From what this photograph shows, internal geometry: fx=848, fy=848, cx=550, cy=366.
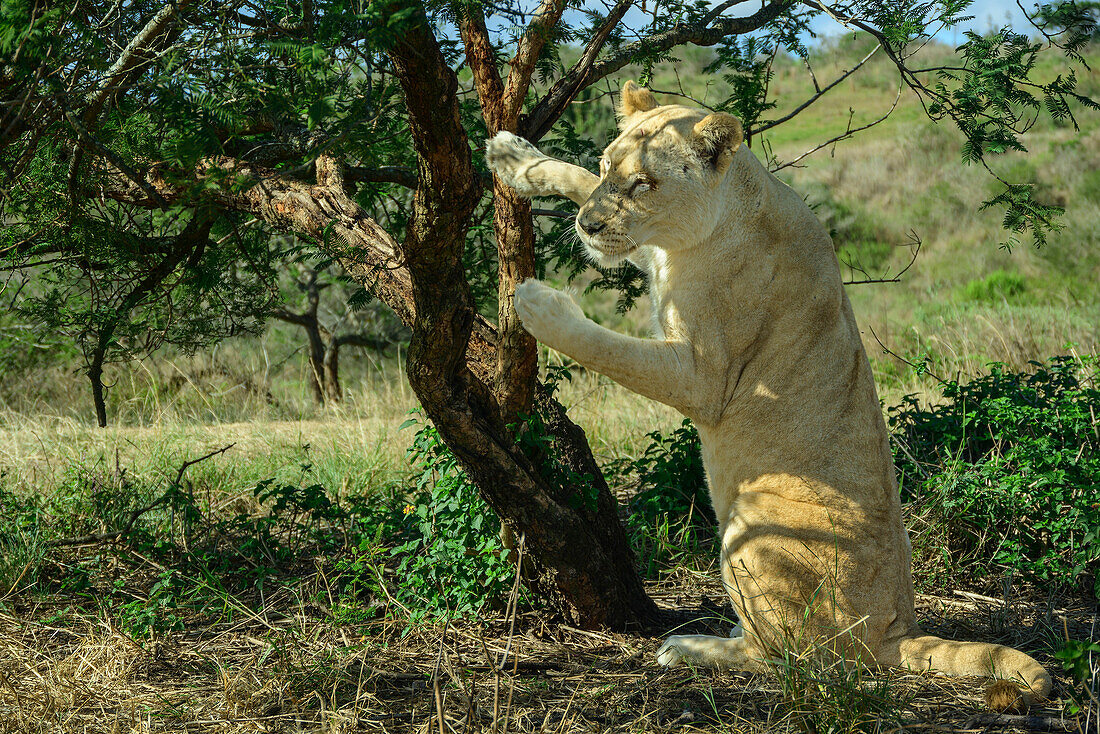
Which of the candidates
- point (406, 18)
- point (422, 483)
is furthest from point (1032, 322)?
point (406, 18)

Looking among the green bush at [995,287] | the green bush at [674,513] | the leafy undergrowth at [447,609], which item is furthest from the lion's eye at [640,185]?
the green bush at [995,287]

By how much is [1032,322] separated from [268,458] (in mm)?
9827

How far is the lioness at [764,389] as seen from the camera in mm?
3555

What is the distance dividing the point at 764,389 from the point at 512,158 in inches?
60.9

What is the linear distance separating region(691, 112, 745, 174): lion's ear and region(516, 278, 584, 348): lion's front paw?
→ 3.28ft

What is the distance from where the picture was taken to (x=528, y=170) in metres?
3.87

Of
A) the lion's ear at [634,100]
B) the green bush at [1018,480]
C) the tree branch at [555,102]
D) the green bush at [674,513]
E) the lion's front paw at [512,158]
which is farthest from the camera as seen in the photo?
the green bush at [674,513]

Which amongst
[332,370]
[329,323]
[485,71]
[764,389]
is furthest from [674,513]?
[329,323]

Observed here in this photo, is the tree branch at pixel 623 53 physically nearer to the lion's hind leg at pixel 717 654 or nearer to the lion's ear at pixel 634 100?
the lion's ear at pixel 634 100

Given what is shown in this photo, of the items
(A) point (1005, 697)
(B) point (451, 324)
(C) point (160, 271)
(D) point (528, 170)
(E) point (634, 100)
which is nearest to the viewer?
(A) point (1005, 697)

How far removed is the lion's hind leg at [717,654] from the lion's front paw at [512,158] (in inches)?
85.2

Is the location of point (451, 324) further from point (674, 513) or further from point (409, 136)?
point (674, 513)

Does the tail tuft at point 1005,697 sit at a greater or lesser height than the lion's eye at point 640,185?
lesser

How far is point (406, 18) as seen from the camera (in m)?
1.91
